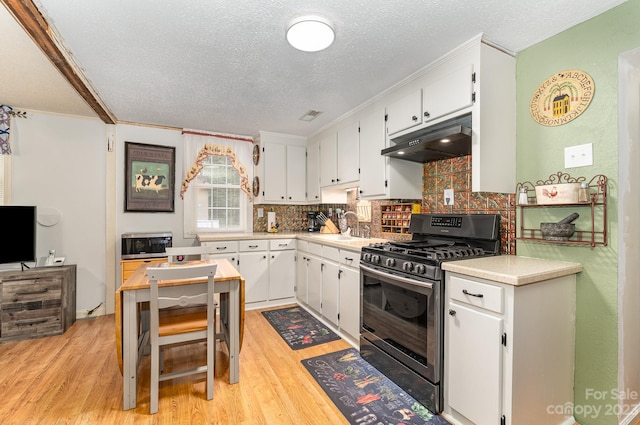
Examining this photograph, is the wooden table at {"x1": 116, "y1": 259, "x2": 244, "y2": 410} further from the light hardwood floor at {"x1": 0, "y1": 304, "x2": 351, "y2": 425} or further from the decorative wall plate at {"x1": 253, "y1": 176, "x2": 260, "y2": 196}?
the decorative wall plate at {"x1": 253, "y1": 176, "x2": 260, "y2": 196}

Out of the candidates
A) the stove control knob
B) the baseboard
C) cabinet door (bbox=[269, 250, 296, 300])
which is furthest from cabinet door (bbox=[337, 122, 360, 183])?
the baseboard

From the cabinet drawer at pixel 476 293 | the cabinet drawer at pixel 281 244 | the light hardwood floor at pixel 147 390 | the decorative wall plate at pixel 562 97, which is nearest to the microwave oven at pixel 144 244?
the light hardwood floor at pixel 147 390

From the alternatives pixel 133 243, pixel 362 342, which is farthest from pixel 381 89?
pixel 133 243

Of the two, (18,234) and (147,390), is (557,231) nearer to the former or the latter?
(147,390)

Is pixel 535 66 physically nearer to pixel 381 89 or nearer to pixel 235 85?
pixel 381 89

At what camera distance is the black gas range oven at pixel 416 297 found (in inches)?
74.3

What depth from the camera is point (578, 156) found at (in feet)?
6.10

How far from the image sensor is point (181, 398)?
2066 mm

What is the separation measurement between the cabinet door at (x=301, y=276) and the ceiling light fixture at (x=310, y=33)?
2.43 meters

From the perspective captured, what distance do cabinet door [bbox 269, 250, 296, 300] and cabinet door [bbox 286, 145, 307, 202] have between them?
0.91 meters

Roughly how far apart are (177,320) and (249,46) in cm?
203

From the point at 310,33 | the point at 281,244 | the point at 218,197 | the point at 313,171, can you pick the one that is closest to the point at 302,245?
the point at 281,244

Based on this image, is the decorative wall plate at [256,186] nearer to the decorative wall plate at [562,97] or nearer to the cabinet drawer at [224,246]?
the cabinet drawer at [224,246]

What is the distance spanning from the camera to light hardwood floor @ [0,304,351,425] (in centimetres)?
188
